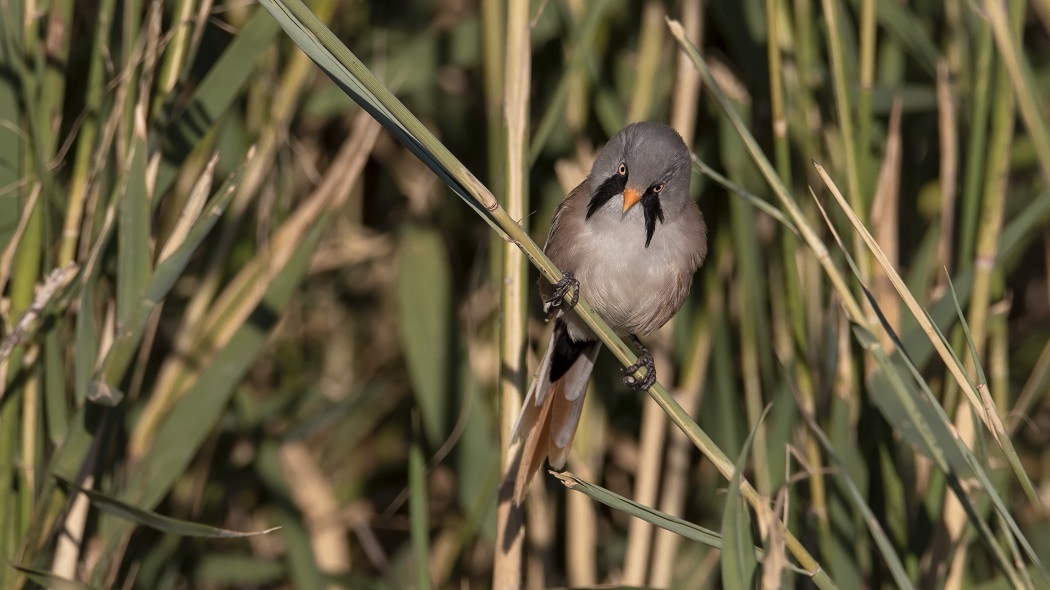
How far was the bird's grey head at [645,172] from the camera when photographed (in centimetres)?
227

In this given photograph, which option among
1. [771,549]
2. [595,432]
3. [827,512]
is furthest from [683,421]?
[595,432]

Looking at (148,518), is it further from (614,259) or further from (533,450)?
(614,259)

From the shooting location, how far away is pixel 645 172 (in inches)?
89.9

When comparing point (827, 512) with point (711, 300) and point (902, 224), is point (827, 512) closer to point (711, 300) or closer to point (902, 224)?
point (711, 300)

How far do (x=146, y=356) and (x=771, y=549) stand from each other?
5.15 ft

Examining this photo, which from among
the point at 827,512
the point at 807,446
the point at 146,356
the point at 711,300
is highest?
the point at 711,300

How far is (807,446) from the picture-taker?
2.39 m

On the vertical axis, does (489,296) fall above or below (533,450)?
above

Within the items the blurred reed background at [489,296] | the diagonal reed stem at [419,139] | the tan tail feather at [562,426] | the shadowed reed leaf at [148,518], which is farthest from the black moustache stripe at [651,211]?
the shadowed reed leaf at [148,518]

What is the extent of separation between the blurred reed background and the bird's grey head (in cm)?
17

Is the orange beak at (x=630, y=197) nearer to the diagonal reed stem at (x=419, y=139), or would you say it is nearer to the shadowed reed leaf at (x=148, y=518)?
the diagonal reed stem at (x=419, y=139)

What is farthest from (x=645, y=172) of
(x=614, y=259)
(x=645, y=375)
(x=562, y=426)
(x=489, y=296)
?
(x=489, y=296)

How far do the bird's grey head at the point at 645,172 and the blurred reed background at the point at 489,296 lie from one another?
0.17m

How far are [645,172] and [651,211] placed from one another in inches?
5.1
